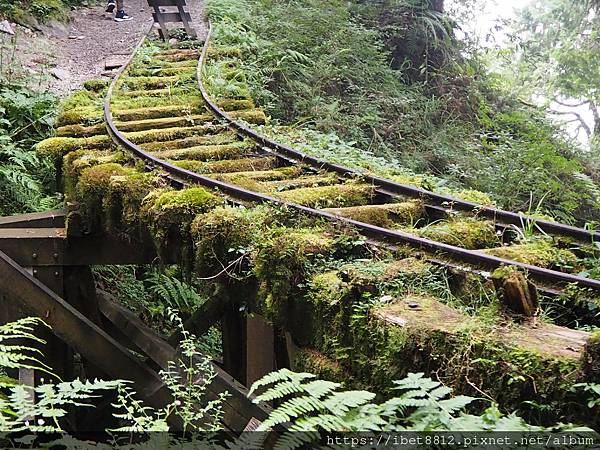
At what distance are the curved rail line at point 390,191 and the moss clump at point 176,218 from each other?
28cm

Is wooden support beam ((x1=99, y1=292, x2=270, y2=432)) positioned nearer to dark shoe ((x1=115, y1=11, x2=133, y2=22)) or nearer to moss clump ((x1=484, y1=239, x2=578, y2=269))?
moss clump ((x1=484, y1=239, x2=578, y2=269))

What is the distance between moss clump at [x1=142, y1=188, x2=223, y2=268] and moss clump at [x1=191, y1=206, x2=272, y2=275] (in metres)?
0.19

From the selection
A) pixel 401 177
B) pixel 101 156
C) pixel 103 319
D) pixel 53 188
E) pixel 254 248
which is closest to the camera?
pixel 254 248

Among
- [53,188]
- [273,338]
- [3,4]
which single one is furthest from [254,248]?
[3,4]

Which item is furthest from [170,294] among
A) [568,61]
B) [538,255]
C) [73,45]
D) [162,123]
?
[568,61]

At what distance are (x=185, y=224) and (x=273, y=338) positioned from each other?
972 mm

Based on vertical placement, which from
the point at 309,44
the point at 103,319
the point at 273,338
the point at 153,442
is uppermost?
the point at 309,44

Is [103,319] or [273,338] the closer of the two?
[273,338]

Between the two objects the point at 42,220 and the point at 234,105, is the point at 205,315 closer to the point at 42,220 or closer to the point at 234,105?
the point at 42,220

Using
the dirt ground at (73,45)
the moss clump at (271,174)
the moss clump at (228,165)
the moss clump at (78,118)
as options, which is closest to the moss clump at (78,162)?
the moss clump at (228,165)

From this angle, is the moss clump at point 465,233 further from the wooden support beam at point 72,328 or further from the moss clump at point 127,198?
the wooden support beam at point 72,328

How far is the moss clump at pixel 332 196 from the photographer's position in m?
4.18

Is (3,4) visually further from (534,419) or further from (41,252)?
(534,419)

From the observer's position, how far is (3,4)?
39.9 ft
